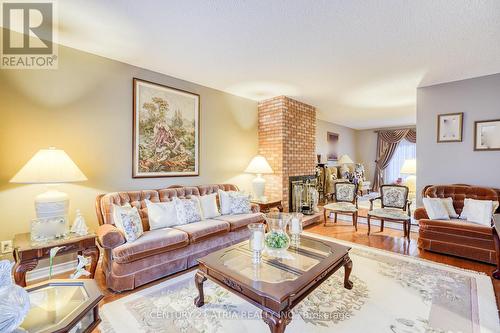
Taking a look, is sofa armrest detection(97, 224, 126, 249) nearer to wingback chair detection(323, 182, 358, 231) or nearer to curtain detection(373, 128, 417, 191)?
wingback chair detection(323, 182, 358, 231)

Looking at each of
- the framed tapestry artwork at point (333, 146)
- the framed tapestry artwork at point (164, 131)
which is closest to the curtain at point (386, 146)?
the framed tapestry artwork at point (333, 146)

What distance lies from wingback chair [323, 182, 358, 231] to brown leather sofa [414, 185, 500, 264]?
113cm

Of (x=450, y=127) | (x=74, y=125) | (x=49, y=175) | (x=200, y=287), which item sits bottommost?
(x=200, y=287)

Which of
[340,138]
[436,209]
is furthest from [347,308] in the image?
[340,138]

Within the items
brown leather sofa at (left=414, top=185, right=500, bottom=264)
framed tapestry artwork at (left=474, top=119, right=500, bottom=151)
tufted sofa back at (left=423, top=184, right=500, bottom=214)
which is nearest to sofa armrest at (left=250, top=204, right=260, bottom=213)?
brown leather sofa at (left=414, top=185, right=500, bottom=264)

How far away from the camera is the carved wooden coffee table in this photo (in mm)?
1504

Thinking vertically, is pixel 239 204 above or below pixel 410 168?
below

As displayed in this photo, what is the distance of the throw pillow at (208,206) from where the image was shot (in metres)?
3.39

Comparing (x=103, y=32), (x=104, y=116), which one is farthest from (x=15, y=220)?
(x=103, y=32)

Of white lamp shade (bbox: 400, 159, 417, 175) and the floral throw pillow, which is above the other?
Answer: white lamp shade (bbox: 400, 159, 417, 175)

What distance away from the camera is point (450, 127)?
3969mm

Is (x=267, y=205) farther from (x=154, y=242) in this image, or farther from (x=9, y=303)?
(x=9, y=303)

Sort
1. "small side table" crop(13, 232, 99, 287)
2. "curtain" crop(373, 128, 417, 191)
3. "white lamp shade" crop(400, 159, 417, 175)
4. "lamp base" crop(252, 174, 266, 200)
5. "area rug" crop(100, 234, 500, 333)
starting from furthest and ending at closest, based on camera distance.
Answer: "curtain" crop(373, 128, 417, 191)
"white lamp shade" crop(400, 159, 417, 175)
"lamp base" crop(252, 174, 266, 200)
"small side table" crop(13, 232, 99, 287)
"area rug" crop(100, 234, 500, 333)

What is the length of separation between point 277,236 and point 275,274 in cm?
35
